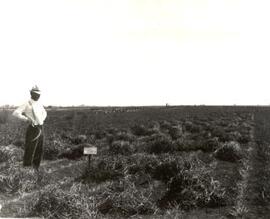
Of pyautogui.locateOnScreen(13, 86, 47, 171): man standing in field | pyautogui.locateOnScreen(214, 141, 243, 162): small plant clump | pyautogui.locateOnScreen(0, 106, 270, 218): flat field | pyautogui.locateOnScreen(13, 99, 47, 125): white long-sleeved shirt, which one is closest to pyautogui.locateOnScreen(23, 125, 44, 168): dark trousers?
pyautogui.locateOnScreen(13, 86, 47, 171): man standing in field

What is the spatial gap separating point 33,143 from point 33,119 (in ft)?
1.48

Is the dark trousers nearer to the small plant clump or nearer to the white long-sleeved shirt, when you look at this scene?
the white long-sleeved shirt

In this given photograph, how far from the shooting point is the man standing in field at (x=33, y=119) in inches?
294

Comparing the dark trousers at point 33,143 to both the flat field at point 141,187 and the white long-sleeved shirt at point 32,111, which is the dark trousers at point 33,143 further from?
the flat field at point 141,187

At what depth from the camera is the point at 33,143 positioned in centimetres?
765

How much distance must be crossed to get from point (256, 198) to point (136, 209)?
9.37 feet

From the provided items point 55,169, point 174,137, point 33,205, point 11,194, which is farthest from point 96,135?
point 33,205

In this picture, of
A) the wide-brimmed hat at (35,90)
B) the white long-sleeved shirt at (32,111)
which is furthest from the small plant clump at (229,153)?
the wide-brimmed hat at (35,90)

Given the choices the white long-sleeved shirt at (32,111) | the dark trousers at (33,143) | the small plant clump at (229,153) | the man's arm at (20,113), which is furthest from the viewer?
the small plant clump at (229,153)

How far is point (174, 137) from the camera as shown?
67.7 ft

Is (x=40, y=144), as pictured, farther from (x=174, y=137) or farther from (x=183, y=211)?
(x=174, y=137)

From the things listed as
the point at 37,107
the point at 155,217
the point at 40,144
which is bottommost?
the point at 155,217

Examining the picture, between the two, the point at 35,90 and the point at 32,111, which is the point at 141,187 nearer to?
the point at 32,111

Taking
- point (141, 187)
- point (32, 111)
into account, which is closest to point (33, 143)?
point (32, 111)
